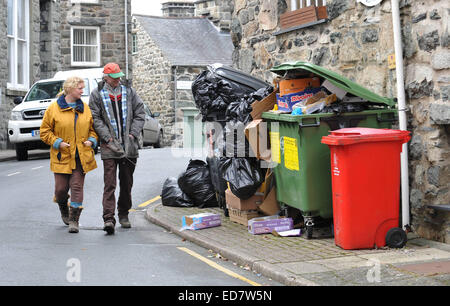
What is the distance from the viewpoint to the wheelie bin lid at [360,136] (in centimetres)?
673

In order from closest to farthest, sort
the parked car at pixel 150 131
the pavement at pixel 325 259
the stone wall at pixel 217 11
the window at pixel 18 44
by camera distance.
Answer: the pavement at pixel 325 259 < the window at pixel 18 44 < the parked car at pixel 150 131 < the stone wall at pixel 217 11

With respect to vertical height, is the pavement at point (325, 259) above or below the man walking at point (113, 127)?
below

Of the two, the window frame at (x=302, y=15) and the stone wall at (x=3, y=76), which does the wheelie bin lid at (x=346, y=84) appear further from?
the stone wall at (x=3, y=76)

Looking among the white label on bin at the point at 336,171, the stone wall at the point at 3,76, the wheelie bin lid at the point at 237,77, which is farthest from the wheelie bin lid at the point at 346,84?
the stone wall at the point at 3,76

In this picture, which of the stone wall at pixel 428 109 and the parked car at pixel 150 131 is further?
the parked car at pixel 150 131

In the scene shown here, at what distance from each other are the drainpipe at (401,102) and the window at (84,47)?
1008 inches

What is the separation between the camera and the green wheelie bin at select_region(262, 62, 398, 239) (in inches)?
289

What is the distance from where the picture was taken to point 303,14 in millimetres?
10133

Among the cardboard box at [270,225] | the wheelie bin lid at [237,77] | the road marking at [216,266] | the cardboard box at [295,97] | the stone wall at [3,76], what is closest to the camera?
the road marking at [216,266]

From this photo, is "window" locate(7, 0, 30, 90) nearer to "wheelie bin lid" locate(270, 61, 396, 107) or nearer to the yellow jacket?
the yellow jacket

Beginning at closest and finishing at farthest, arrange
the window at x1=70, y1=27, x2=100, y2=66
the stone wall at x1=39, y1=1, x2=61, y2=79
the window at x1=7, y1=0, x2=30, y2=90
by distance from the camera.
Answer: the window at x1=7, y1=0, x2=30, y2=90
the stone wall at x1=39, y1=1, x2=61, y2=79
the window at x1=70, y1=27, x2=100, y2=66

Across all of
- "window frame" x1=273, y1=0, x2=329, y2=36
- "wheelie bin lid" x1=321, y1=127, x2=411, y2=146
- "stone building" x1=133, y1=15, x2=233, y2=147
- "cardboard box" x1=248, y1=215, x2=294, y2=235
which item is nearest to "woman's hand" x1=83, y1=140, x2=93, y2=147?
"cardboard box" x1=248, y1=215, x2=294, y2=235

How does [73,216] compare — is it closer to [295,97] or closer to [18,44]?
[295,97]

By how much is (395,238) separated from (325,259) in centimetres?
88
